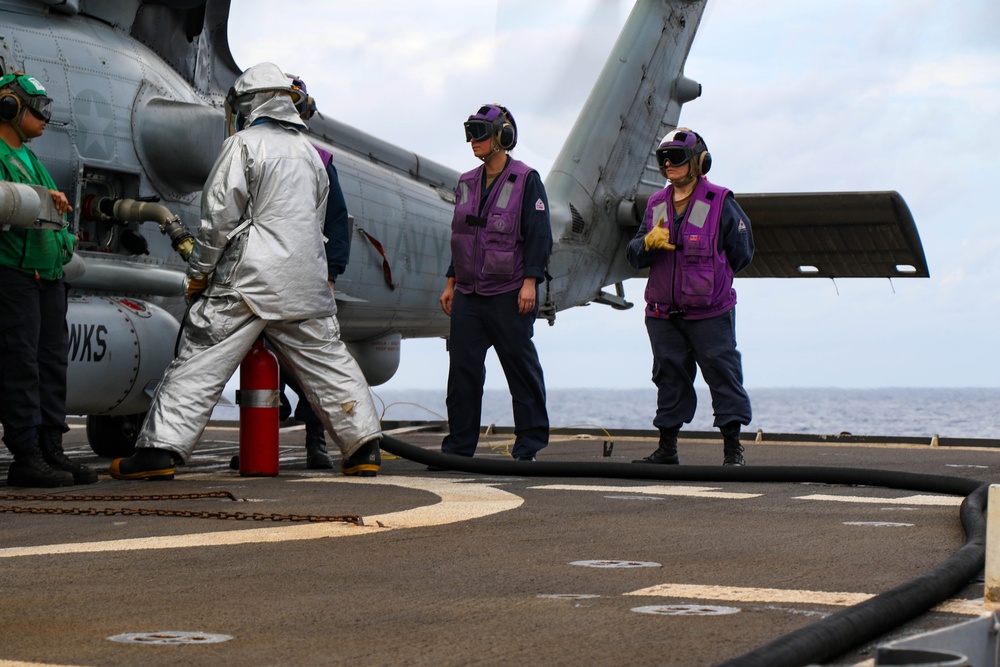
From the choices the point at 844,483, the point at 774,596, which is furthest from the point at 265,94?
the point at 774,596

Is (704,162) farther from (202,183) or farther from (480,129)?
(202,183)

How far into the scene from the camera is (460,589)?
9.14 ft

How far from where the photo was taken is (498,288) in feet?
22.8

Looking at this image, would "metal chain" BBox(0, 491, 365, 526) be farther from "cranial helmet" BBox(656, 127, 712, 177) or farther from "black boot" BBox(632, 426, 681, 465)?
"cranial helmet" BBox(656, 127, 712, 177)

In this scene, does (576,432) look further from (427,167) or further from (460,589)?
(460,589)

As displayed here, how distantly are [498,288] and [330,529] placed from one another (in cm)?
328

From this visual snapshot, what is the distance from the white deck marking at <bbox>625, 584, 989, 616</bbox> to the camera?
8.35ft

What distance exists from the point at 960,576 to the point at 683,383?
4.34 meters

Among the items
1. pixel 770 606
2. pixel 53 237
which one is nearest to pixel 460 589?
pixel 770 606

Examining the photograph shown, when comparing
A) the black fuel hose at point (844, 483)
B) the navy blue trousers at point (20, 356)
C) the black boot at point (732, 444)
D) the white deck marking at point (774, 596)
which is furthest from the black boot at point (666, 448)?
the white deck marking at point (774, 596)

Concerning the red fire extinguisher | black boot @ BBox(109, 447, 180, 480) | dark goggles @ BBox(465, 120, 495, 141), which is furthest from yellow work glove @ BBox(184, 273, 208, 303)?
dark goggles @ BBox(465, 120, 495, 141)

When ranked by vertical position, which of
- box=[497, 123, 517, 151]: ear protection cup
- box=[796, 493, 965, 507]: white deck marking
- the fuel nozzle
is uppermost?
box=[497, 123, 517, 151]: ear protection cup

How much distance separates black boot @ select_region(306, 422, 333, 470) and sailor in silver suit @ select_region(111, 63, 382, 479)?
2.90 ft

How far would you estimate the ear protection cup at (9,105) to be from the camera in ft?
18.3
